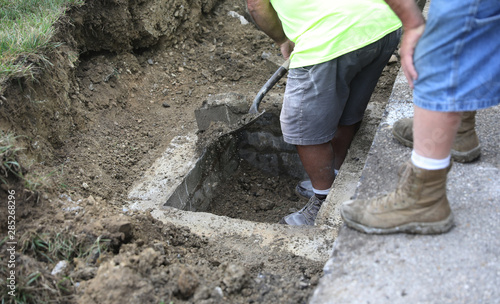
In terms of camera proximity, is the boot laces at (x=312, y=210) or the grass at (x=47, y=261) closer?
the grass at (x=47, y=261)

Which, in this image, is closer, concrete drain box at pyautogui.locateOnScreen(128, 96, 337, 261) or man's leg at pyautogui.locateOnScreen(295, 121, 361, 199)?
concrete drain box at pyautogui.locateOnScreen(128, 96, 337, 261)

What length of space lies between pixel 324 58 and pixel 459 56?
101 cm

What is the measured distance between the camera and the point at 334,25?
92.0 inches

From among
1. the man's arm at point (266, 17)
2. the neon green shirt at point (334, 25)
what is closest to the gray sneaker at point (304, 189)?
the man's arm at point (266, 17)

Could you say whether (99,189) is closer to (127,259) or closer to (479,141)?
(127,259)

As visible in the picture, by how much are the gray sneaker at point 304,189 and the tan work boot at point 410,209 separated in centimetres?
183

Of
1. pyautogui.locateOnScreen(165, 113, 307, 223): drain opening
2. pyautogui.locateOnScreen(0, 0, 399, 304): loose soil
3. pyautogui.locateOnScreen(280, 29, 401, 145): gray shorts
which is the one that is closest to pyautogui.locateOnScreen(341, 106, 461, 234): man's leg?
pyautogui.locateOnScreen(0, 0, 399, 304): loose soil

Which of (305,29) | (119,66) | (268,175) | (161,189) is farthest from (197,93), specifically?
(305,29)

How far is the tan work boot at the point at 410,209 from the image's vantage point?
1.65m

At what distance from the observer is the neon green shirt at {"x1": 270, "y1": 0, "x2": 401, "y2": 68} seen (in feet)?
7.68

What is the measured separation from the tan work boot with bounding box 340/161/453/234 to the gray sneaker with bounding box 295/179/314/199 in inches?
72.2

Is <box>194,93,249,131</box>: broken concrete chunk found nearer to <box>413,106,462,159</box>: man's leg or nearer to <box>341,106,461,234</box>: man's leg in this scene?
<box>341,106,461,234</box>: man's leg

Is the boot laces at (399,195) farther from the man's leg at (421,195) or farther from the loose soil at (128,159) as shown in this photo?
the loose soil at (128,159)

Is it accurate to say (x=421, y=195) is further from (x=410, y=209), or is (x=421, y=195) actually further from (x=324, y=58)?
(x=324, y=58)
